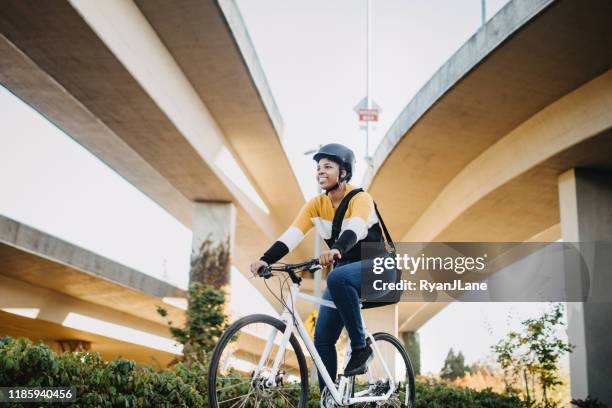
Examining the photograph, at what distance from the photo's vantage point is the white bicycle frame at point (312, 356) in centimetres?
455

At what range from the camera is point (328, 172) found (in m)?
5.23

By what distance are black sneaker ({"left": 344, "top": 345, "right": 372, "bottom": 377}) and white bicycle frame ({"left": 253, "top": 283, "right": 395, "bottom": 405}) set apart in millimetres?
104

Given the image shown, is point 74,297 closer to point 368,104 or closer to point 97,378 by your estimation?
point 97,378

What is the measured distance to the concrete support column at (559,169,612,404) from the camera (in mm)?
13406

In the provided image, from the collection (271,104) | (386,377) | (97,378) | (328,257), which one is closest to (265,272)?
(328,257)

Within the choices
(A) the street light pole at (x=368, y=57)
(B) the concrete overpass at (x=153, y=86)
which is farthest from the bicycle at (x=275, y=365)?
(A) the street light pole at (x=368, y=57)

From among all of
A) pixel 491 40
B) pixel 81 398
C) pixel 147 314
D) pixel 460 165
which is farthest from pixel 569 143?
pixel 147 314

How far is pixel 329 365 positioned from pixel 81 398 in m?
1.89

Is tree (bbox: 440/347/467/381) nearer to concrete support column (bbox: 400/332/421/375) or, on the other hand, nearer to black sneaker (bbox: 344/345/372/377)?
concrete support column (bbox: 400/332/421/375)

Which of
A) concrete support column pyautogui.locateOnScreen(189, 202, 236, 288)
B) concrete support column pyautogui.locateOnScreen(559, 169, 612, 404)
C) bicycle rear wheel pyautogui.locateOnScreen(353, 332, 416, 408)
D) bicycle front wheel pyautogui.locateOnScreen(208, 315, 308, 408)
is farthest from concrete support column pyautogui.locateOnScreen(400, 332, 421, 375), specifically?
bicycle front wheel pyautogui.locateOnScreen(208, 315, 308, 408)

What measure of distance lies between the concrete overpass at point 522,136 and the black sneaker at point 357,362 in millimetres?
6700

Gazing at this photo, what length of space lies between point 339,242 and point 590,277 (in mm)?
11429

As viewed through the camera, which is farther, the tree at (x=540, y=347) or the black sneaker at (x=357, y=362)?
the tree at (x=540, y=347)

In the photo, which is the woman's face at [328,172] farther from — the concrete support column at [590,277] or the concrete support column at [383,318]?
the concrete support column at [383,318]
